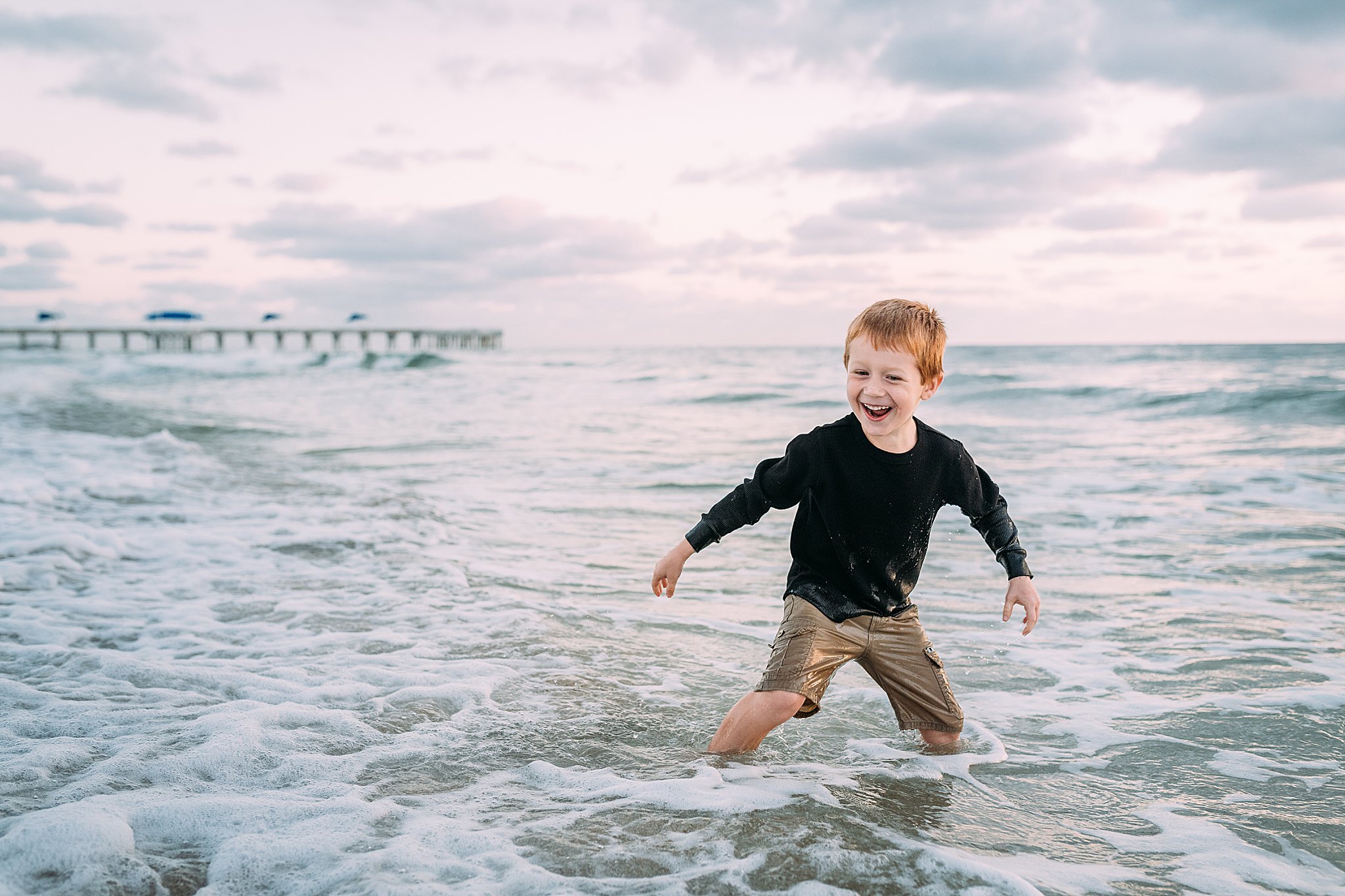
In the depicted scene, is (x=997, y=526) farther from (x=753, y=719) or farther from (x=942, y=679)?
(x=753, y=719)

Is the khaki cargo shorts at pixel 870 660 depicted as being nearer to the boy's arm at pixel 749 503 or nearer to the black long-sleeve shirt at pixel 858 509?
the black long-sleeve shirt at pixel 858 509

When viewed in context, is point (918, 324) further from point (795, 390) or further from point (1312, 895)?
point (795, 390)

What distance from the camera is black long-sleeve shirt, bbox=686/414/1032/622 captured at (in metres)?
3.10

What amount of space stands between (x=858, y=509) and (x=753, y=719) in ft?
2.66

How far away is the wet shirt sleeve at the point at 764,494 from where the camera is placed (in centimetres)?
315

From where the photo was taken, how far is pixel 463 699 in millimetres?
3855

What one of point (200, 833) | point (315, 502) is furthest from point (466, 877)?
point (315, 502)

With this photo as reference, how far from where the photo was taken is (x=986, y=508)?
3.28 m

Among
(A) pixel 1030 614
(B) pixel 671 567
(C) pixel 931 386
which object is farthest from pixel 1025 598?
(B) pixel 671 567

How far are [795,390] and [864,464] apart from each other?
26440 mm

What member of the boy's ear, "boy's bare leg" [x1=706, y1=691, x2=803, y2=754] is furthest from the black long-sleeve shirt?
"boy's bare leg" [x1=706, y1=691, x2=803, y2=754]

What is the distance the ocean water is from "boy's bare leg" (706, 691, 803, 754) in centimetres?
9

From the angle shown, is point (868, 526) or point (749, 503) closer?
point (868, 526)

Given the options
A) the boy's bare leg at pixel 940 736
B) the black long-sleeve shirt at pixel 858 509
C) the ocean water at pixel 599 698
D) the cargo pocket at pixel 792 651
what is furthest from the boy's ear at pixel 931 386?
the ocean water at pixel 599 698
